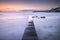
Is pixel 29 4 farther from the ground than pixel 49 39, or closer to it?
farther from the ground

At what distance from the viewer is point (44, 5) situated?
2.96 m

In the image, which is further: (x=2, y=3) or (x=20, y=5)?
(x=20, y=5)

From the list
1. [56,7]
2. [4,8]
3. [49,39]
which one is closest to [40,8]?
[56,7]

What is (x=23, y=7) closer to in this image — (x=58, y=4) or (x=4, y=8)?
(x=4, y=8)

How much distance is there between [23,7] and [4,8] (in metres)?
0.43

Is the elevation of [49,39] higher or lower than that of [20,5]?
lower

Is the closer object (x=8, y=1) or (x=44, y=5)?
Answer: (x=8, y=1)

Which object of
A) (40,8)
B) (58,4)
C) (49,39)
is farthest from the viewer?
(40,8)

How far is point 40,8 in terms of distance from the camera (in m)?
3.06

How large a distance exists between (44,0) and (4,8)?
0.90m

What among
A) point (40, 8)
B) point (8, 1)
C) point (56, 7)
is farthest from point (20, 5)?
point (56, 7)

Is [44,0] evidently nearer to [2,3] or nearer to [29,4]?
[29,4]

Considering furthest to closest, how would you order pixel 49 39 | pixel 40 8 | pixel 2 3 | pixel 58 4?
pixel 40 8, pixel 58 4, pixel 2 3, pixel 49 39

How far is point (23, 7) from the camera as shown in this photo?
2.96m
